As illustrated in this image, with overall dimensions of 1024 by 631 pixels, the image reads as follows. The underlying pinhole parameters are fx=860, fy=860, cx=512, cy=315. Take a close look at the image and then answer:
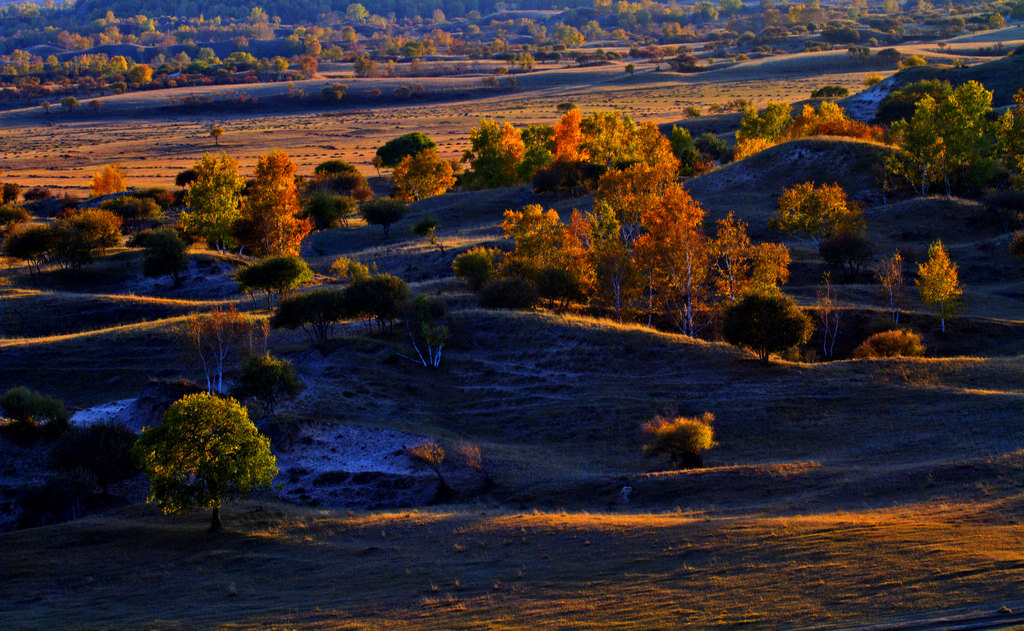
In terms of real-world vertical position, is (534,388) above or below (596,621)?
below

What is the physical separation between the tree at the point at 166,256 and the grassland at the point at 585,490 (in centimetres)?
122

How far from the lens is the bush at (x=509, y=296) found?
41.5m

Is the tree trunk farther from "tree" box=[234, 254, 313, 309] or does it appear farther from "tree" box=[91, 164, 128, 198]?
"tree" box=[91, 164, 128, 198]

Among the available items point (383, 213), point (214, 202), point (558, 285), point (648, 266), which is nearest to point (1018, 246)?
point (648, 266)

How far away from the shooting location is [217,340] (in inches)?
1277

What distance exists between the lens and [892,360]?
31344mm

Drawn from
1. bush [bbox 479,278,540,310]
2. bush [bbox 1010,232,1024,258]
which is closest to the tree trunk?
bush [bbox 479,278,540,310]

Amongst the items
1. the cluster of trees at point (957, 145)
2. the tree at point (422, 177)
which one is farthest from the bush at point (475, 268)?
the tree at point (422, 177)

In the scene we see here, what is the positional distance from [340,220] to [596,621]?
216 ft

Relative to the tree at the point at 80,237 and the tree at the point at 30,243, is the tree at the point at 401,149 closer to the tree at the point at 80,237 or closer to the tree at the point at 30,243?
the tree at the point at 80,237

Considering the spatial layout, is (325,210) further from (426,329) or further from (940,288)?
(940,288)

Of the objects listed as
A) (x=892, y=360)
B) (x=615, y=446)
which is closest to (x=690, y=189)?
(x=892, y=360)

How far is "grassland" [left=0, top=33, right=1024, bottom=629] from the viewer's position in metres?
14.7

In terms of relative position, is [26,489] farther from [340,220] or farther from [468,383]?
[340,220]
